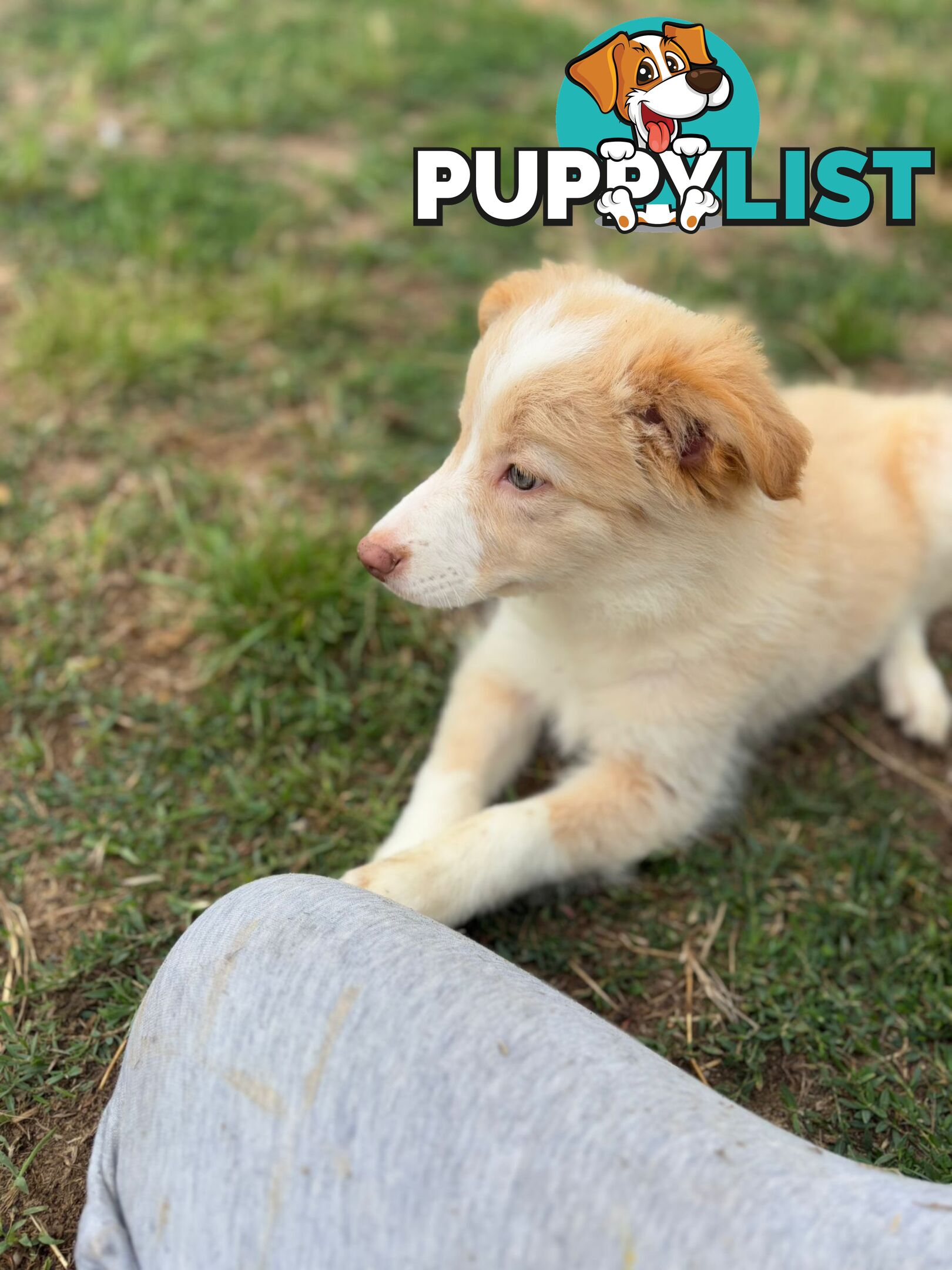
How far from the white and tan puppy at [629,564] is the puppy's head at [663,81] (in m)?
0.46

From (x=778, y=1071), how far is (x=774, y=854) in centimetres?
59

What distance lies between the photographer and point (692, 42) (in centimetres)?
252

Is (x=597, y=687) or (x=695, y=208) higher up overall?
(x=695, y=208)

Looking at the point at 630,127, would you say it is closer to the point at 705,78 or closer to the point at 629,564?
the point at 705,78

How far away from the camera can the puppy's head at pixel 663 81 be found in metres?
2.51

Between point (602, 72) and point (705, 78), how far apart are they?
25 cm

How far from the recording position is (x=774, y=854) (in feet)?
8.87

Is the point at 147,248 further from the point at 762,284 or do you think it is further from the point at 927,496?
the point at 927,496

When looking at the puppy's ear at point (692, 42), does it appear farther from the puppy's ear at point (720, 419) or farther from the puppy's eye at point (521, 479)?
the puppy's eye at point (521, 479)

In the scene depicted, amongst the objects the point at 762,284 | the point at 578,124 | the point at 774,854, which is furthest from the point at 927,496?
the point at 762,284

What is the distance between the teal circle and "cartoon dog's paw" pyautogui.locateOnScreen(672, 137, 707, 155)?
13mm

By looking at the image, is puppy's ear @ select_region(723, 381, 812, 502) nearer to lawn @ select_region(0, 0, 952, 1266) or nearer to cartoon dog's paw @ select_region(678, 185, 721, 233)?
cartoon dog's paw @ select_region(678, 185, 721, 233)

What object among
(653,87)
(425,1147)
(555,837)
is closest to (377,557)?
(555,837)

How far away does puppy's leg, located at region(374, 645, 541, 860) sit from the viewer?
2506mm
